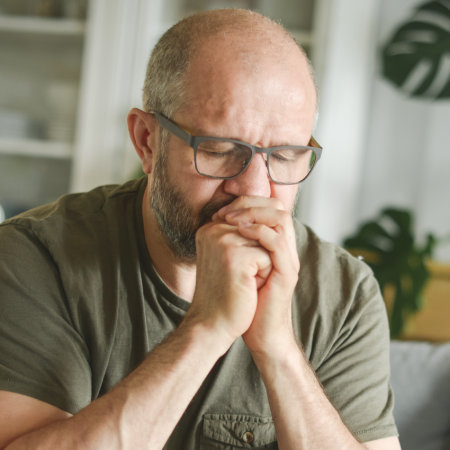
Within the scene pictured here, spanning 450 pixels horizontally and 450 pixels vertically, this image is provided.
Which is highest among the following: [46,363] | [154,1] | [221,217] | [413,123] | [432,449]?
[154,1]

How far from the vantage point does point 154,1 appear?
237cm

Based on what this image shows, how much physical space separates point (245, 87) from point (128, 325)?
51cm

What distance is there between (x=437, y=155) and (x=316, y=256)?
159 centimetres

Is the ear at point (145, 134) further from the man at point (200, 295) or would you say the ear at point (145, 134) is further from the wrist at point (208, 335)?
the wrist at point (208, 335)

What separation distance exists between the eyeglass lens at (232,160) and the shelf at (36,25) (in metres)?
1.87

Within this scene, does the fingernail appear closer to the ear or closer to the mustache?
the mustache

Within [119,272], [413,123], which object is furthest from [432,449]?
[413,123]

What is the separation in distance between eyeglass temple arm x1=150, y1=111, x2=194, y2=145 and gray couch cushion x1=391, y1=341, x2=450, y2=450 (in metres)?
0.86

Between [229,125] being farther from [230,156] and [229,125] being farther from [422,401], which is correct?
[422,401]

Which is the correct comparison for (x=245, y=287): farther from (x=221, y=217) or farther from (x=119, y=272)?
(x=119, y=272)

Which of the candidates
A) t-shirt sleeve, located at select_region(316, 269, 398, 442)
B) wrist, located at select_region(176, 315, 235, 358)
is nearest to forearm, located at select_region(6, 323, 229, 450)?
wrist, located at select_region(176, 315, 235, 358)

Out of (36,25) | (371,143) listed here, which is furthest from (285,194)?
(36,25)

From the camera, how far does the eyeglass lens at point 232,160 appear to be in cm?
93

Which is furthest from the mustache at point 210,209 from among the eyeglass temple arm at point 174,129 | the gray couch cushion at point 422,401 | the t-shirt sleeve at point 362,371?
the gray couch cushion at point 422,401
